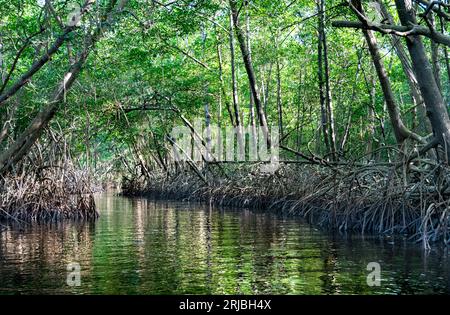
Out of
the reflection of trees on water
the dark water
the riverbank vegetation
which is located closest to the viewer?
the dark water

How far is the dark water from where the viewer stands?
587cm

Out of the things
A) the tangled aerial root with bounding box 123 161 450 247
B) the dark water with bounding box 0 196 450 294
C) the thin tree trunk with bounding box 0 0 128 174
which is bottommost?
the dark water with bounding box 0 196 450 294

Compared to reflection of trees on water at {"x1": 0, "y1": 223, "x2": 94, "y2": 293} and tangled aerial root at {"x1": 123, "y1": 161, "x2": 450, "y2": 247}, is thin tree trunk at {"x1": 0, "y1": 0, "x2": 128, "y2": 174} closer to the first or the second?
reflection of trees on water at {"x1": 0, "y1": 223, "x2": 94, "y2": 293}

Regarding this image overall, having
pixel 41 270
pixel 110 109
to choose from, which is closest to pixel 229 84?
pixel 110 109

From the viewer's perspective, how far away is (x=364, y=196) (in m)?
10.3

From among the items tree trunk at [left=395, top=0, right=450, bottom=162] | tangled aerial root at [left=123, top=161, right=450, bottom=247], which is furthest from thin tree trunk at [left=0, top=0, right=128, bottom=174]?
tree trunk at [left=395, top=0, right=450, bottom=162]

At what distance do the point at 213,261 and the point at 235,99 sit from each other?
35.1 ft

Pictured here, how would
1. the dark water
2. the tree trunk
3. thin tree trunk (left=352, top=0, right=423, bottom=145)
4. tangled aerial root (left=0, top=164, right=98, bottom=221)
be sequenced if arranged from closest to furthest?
the dark water → the tree trunk → thin tree trunk (left=352, top=0, right=423, bottom=145) → tangled aerial root (left=0, top=164, right=98, bottom=221)

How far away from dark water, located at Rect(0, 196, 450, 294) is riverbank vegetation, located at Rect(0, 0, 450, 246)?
3.56ft

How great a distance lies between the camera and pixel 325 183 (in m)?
12.0
